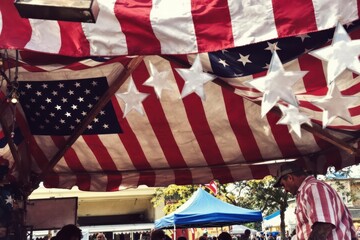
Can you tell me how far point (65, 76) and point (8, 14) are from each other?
170 centimetres

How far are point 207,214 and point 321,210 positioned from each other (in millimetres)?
7606

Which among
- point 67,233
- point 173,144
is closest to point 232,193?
point 173,144

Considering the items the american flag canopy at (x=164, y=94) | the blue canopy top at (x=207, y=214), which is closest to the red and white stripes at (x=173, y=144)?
the american flag canopy at (x=164, y=94)

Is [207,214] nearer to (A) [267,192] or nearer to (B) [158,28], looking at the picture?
(B) [158,28]

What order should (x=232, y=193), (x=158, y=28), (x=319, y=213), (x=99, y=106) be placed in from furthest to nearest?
(x=232, y=193) → (x=99, y=106) → (x=319, y=213) → (x=158, y=28)

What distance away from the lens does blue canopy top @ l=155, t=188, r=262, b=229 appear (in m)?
10.6

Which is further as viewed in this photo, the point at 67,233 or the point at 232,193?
the point at 232,193

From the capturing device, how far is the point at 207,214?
10.6m

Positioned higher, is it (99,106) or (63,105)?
(63,105)

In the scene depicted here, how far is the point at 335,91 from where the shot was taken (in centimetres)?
277

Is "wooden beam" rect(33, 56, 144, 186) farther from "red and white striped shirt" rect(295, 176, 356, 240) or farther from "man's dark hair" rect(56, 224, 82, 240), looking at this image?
"red and white striped shirt" rect(295, 176, 356, 240)

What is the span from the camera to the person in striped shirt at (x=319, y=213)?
309 cm

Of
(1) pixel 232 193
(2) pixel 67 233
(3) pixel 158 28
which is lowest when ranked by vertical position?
(2) pixel 67 233

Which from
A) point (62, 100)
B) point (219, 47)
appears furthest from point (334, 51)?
point (62, 100)
